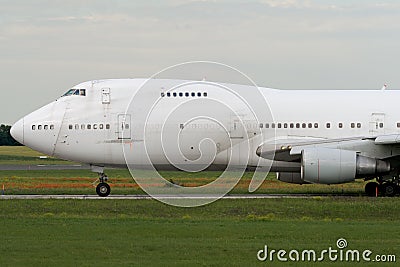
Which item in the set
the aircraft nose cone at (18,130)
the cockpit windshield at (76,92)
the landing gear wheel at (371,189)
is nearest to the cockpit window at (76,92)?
the cockpit windshield at (76,92)

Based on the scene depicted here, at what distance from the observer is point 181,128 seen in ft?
114

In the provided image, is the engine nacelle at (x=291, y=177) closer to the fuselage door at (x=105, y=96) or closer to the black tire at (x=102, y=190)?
the black tire at (x=102, y=190)

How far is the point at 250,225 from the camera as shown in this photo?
23062 mm

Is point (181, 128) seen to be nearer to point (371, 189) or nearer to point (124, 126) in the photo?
point (124, 126)

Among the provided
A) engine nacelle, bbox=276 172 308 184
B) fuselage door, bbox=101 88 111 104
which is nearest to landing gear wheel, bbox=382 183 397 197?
engine nacelle, bbox=276 172 308 184

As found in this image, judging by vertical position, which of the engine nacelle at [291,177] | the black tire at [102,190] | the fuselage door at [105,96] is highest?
the fuselage door at [105,96]

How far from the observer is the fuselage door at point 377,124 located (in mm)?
35438

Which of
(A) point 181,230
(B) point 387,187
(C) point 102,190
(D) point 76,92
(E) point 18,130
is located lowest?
(A) point 181,230

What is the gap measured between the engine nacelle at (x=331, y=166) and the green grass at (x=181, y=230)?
58.8 inches

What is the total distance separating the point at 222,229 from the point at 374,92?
54.0 ft

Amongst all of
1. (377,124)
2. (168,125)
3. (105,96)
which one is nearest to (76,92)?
(105,96)

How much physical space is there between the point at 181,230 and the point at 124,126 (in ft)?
44.4

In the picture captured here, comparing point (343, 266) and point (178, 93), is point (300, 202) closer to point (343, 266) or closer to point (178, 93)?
point (178, 93)

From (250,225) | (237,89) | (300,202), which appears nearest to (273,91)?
(237,89)
